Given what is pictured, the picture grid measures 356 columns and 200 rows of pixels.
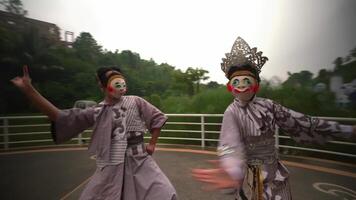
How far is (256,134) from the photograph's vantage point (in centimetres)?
165

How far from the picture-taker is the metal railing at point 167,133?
121 inches

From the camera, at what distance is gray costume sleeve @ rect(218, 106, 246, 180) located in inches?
57.6

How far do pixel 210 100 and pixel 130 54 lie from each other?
2023 millimetres

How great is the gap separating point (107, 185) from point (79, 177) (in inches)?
84.1

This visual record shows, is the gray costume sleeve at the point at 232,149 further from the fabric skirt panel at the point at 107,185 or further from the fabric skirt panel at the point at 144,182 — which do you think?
the fabric skirt panel at the point at 107,185

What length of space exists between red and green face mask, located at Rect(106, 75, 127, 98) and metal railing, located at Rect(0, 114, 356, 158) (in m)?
→ 0.90

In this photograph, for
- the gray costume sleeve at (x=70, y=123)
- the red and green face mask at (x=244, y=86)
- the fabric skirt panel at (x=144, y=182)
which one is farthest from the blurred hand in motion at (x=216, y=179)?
the gray costume sleeve at (x=70, y=123)

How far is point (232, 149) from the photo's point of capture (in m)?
1.56

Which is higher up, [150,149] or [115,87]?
[115,87]

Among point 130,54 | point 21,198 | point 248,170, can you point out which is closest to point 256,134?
point 248,170

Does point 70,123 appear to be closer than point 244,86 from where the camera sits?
No

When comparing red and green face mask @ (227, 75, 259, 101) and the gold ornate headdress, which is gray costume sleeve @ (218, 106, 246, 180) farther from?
the gold ornate headdress

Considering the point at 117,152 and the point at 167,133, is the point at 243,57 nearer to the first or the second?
the point at 117,152

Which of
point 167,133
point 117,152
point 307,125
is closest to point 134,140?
point 117,152
